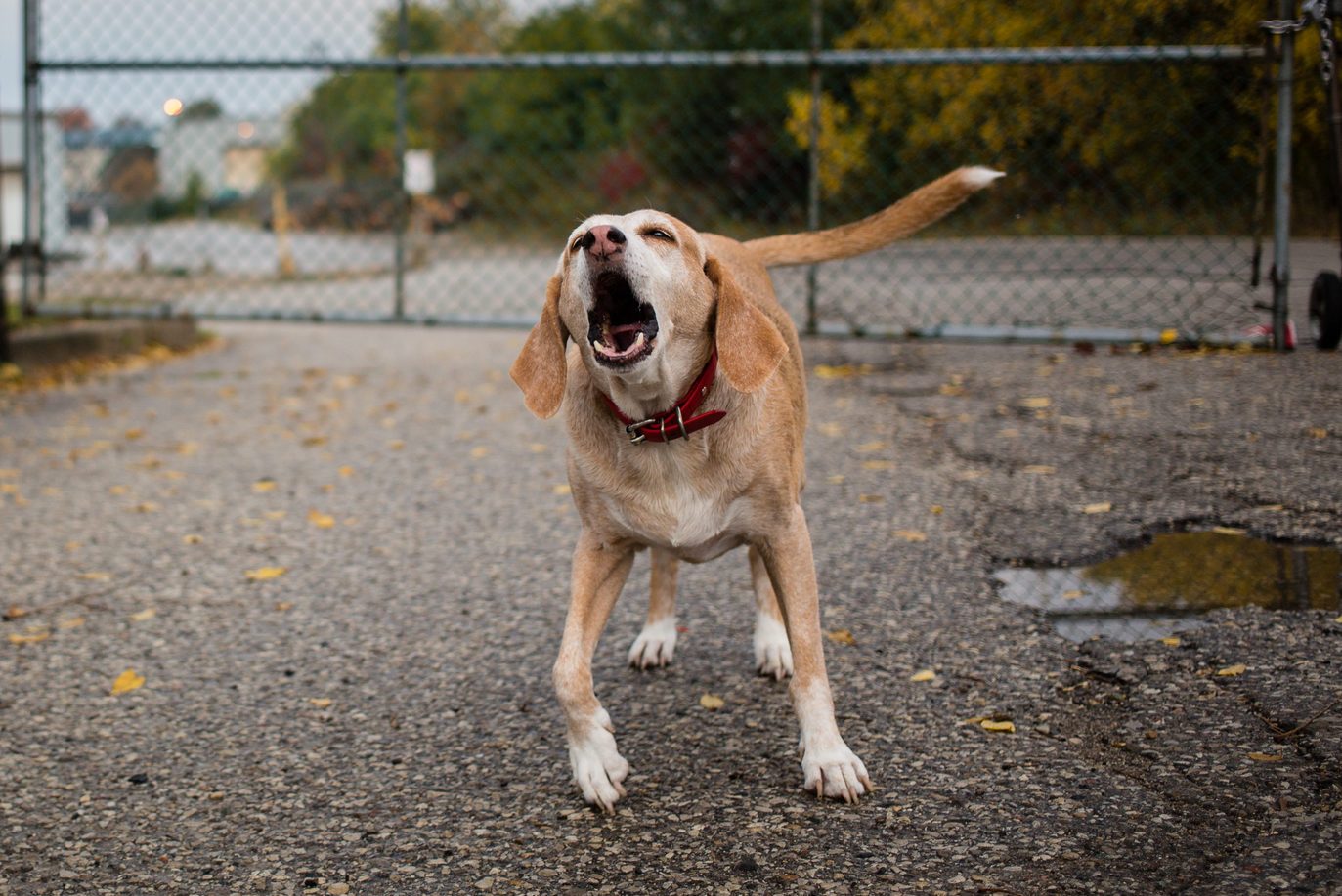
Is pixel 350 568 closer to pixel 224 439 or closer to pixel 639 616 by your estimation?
pixel 639 616

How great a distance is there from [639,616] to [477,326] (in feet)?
14.8

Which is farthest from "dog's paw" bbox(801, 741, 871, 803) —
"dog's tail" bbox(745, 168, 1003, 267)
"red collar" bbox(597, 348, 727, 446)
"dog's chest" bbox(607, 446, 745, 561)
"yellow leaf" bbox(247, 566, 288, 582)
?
"yellow leaf" bbox(247, 566, 288, 582)

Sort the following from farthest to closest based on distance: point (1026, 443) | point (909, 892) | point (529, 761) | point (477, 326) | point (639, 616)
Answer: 1. point (477, 326)
2. point (1026, 443)
3. point (639, 616)
4. point (529, 761)
5. point (909, 892)

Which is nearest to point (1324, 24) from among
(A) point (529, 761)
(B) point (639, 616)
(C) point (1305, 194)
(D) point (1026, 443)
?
(D) point (1026, 443)

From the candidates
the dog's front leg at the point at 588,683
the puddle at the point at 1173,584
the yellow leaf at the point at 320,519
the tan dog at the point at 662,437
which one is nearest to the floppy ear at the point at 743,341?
the tan dog at the point at 662,437

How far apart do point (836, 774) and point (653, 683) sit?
2.66 feet

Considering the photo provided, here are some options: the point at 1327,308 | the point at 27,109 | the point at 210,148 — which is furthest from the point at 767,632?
the point at 210,148

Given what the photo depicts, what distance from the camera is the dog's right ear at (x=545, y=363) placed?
2.82 metres

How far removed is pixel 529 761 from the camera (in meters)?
2.93

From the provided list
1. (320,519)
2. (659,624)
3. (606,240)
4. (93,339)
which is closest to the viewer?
(606,240)

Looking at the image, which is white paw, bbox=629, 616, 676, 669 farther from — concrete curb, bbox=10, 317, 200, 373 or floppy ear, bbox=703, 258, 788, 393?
concrete curb, bbox=10, 317, 200, 373

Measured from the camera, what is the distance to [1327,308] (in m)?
6.91

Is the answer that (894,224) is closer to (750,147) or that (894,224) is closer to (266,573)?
(266,573)

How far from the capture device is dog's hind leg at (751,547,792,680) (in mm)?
3354
